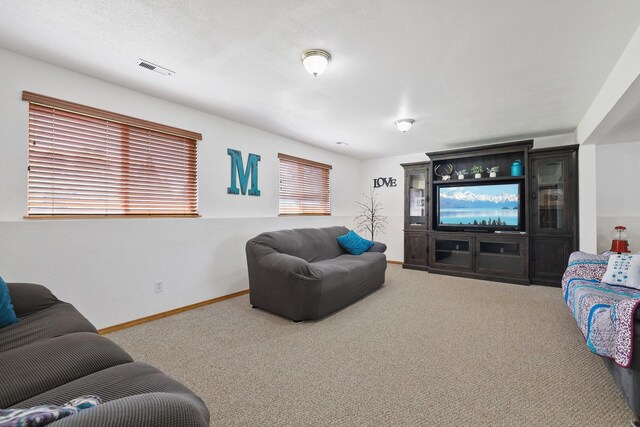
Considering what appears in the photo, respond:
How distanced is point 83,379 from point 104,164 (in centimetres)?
243

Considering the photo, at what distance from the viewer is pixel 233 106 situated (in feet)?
11.4

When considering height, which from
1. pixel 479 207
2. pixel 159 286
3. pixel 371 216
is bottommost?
pixel 159 286

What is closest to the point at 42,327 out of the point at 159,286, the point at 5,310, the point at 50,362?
the point at 5,310

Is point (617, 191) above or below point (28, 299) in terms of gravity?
above

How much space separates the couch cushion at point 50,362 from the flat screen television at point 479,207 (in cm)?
516

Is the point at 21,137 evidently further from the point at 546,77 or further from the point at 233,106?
the point at 546,77

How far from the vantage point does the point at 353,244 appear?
14.8 ft

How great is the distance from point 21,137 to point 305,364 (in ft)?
9.81

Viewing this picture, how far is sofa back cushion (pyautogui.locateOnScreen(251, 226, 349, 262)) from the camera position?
139 inches

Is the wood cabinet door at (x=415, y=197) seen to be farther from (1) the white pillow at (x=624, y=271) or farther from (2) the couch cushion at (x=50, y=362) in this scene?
(2) the couch cushion at (x=50, y=362)

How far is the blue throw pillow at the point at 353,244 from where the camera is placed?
4477 millimetres

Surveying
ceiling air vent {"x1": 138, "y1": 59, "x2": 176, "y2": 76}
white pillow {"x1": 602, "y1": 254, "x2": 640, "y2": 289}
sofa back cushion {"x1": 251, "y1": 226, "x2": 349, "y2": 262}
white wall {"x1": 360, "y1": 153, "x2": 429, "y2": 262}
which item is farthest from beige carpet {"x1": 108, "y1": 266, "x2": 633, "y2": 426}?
white wall {"x1": 360, "y1": 153, "x2": 429, "y2": 262}

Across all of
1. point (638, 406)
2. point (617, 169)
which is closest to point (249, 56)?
point (638, 406)

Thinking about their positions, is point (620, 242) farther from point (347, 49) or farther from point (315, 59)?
point (315, 59)
